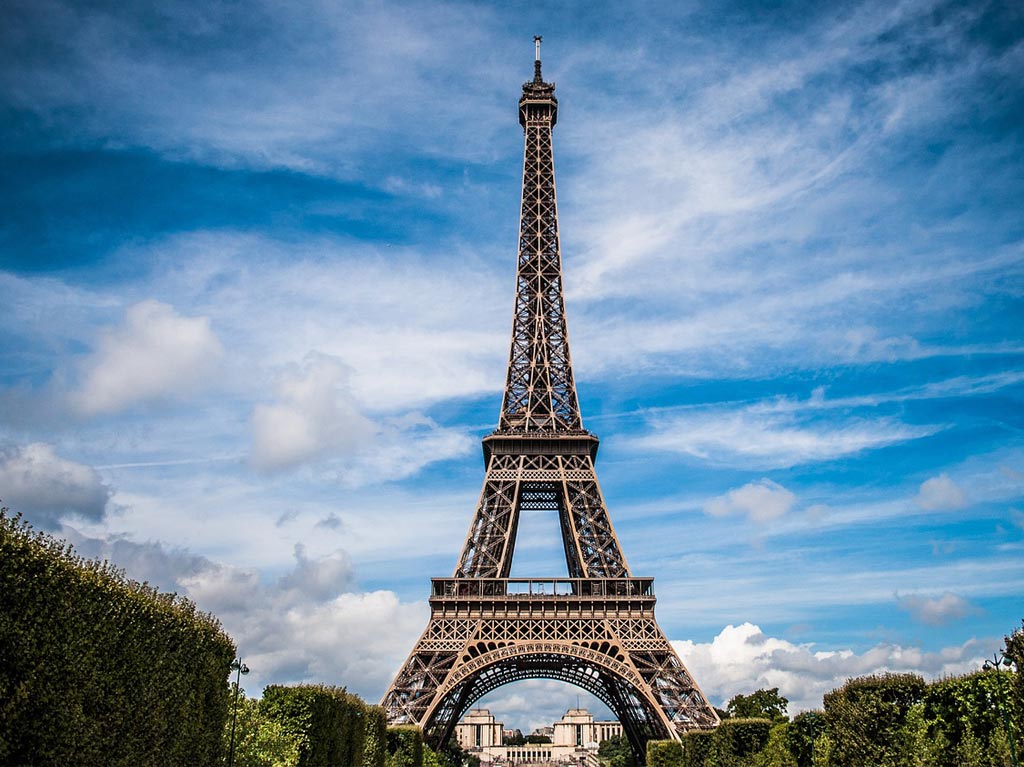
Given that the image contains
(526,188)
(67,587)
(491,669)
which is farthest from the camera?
(526,188)

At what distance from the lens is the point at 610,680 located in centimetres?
5025

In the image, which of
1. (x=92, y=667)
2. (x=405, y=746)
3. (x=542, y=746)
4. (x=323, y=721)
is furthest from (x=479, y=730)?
(x=92, y=667)

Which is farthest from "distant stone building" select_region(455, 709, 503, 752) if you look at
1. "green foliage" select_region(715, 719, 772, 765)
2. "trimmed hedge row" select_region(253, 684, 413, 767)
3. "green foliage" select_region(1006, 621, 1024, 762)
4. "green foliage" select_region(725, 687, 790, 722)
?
"green foliage" select_region(1006, 621, 1024, 762)

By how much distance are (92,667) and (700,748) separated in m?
31.9

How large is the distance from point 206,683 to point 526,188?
4654 cm

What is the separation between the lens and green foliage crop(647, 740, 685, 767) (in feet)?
135


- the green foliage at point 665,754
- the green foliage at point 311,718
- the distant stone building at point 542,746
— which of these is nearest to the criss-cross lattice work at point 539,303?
the green foliage at point 665,754

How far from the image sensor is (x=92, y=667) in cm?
1424

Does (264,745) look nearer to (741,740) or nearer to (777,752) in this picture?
(777,752)

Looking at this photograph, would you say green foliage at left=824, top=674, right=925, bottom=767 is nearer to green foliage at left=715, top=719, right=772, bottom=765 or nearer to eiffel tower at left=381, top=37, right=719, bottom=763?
green foliage at left=715, top=719, right=772, bottom=765

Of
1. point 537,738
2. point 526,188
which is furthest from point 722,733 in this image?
point 537,738

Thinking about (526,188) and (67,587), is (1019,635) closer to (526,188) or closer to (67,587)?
(67,587)

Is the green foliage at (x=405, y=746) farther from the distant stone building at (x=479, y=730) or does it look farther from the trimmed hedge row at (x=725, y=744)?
the distant stone building at (x=479, y=730)

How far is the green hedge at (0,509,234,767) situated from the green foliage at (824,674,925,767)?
19.1m
